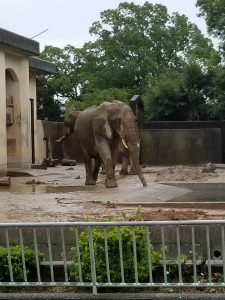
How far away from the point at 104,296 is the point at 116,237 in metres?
0.59

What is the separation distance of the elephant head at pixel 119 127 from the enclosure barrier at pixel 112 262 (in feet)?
27.0

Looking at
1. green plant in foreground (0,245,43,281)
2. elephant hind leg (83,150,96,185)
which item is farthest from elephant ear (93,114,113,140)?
green plant in foreground (0,245,43,281)

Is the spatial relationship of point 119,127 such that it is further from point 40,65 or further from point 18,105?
point 40,65

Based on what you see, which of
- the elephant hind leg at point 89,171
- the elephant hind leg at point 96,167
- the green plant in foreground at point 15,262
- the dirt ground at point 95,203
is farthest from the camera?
the elephant hind leg at point 96,167

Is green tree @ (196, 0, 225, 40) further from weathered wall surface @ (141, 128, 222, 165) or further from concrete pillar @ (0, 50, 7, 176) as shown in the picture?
concrete pillar @ (0, 50, 7, 176)

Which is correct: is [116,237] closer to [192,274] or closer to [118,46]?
[192,274]

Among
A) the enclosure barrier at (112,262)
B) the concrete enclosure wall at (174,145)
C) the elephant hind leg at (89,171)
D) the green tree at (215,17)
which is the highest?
the green tree at (215,17)

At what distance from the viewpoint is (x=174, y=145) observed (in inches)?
1231

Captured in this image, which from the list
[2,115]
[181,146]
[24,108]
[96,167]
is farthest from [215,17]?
[96,167]

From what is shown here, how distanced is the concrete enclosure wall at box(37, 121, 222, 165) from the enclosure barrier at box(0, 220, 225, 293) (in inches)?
902

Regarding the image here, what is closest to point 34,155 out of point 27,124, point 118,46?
point 27,124

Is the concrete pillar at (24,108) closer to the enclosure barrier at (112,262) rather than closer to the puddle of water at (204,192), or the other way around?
the puddle of water at (204,192)

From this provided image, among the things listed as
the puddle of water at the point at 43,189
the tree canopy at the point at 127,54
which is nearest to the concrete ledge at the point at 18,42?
the puddle of water at the point at 43,189

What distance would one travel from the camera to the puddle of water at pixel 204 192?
1471 centimetres
